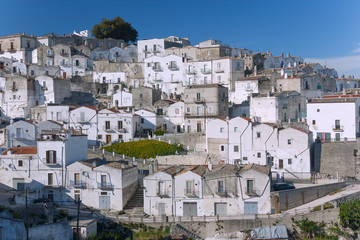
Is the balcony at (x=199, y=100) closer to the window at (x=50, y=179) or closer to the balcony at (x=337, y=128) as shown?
the balcony at (x=337, y=128)

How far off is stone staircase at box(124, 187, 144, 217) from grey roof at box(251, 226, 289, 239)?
8888mm

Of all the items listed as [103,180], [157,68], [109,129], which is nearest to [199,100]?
[109,129]

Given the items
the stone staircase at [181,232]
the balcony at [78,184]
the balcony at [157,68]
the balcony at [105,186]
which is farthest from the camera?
the balcony at [157,68]

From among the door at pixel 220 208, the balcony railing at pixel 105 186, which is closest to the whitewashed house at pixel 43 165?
the balcony railing at pixel 105 186

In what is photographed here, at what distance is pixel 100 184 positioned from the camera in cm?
3928

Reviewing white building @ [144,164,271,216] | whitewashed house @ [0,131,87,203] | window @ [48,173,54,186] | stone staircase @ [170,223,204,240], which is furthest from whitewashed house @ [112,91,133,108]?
stone staircase @ [170,223,204,240]

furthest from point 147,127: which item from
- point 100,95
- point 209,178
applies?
point 209,178

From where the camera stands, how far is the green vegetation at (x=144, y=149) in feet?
161

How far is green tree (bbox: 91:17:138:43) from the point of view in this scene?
88750 millimetres

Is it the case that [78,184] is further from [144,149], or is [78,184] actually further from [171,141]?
[171,141]

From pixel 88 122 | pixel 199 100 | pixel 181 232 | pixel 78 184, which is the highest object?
pixel 199 100

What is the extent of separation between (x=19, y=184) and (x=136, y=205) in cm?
1003

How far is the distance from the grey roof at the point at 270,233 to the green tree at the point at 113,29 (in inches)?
2413

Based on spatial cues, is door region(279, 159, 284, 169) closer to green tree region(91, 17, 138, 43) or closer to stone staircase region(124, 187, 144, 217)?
stone staircase region(124, 187, 144, 217)
